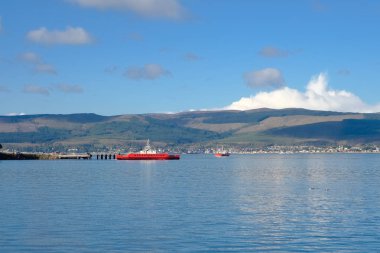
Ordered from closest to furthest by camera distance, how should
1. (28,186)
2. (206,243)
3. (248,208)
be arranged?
(206,243), (248,208), (28,186)

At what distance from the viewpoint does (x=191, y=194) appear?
7438cm

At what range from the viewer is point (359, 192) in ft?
254

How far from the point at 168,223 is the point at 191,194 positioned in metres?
24.8

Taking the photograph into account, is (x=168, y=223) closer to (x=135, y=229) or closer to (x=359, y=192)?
(x=135, y=229)

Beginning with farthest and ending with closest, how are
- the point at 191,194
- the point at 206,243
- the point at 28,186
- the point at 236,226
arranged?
the point at 28,186 → the point at 191,194 → the point at 236,226 → the point at 206,243

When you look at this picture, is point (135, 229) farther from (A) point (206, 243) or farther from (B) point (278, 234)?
(B) point (278, 234)

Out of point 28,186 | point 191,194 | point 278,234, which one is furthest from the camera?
point 28,186

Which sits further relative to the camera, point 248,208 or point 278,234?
point 248,208

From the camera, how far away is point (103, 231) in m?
46.1

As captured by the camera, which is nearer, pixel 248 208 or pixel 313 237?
pixel 313 237

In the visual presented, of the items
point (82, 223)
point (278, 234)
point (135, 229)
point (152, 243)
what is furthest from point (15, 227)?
point (278, 234)

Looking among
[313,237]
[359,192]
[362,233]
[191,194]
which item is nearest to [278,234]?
[313,237]

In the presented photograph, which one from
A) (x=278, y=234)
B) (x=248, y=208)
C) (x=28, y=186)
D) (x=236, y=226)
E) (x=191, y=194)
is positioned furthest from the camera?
(x=28, y=186)

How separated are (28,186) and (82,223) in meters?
42.3
